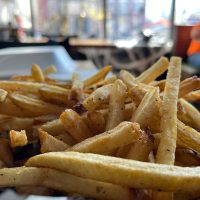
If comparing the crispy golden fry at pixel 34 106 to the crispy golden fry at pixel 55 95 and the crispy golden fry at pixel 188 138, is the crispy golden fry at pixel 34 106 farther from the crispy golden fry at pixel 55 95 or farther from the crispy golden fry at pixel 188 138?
the crispy golden fry at pixel 188 138

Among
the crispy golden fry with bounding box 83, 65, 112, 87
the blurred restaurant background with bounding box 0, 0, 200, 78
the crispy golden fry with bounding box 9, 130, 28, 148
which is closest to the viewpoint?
the crispy golden fry with bounding box 9, 130, 28, 148

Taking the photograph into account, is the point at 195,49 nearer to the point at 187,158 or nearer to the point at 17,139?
the point at 187,158

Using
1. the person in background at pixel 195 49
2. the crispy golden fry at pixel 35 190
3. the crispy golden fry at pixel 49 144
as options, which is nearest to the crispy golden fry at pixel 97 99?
the crispy golden fry at pixel 49 144

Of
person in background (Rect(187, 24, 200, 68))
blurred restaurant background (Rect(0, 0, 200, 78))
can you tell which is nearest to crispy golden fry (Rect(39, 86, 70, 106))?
blurred restaurant background (Rect(0, 0, 200, 78))

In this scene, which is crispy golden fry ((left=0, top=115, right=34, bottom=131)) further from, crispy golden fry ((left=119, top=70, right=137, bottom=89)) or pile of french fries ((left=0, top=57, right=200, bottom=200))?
crispy golden fry ((left=119, top=70, right=137, bottom=89))

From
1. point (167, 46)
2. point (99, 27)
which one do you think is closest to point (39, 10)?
point (99, 27)

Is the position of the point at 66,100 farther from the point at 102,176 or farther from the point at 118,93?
the point at 102,176
